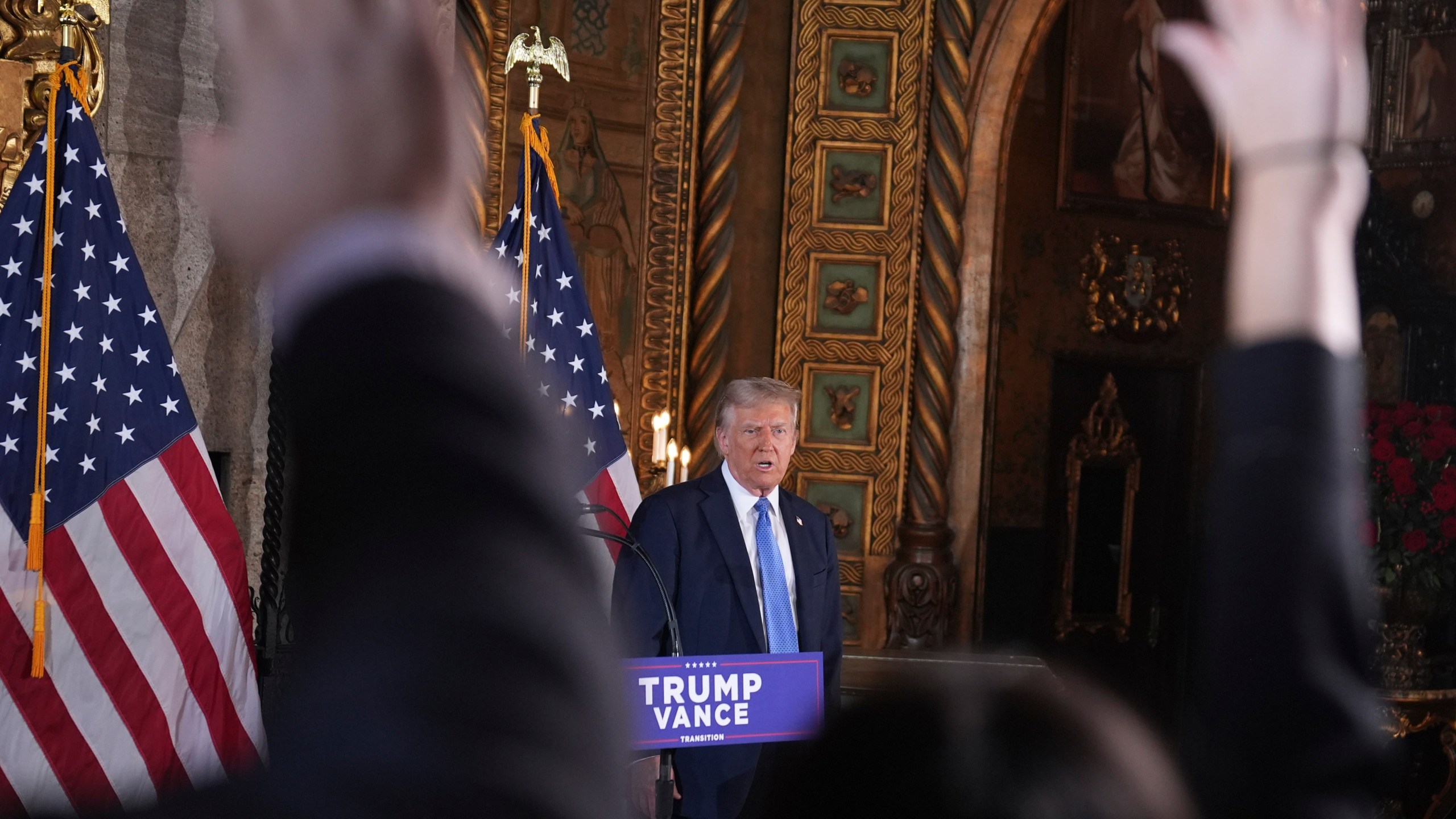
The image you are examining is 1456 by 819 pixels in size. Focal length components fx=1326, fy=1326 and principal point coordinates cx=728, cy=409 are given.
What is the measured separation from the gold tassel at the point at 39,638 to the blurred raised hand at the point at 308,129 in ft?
10.1

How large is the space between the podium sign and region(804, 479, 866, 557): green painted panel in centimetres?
396

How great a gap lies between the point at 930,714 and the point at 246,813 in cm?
29

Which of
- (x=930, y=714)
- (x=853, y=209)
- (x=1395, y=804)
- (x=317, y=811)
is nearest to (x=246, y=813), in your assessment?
(x=317, y=811)

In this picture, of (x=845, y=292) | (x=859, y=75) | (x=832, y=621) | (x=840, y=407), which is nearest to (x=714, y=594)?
(x=832, y=621)

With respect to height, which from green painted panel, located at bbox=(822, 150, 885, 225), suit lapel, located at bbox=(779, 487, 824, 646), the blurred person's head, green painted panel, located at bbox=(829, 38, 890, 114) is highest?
green painted panel, located at bbox=(829, 38, 890, 114)

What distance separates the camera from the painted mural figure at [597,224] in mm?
6082

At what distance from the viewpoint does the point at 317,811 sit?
465 millimetres

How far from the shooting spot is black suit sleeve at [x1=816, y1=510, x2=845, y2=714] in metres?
3.64

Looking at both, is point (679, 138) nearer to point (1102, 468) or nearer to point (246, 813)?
point (1102, 468)

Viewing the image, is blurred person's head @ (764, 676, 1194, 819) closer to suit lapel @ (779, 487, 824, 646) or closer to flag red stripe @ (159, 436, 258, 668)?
suit lapel @ (779, 487, 824, 646)

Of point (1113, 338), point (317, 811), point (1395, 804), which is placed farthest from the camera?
point (1113, 338)

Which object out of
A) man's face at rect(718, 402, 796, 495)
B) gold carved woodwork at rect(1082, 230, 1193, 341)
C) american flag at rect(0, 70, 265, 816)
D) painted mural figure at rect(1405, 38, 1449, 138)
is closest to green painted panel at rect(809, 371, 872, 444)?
gold carved woodwork at rect(1082, 230, 1193, 341)

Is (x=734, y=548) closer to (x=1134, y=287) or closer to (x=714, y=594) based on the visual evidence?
(x=714, y=594)

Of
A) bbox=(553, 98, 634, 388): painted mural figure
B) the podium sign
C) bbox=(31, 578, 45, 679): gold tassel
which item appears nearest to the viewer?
the podium sign
